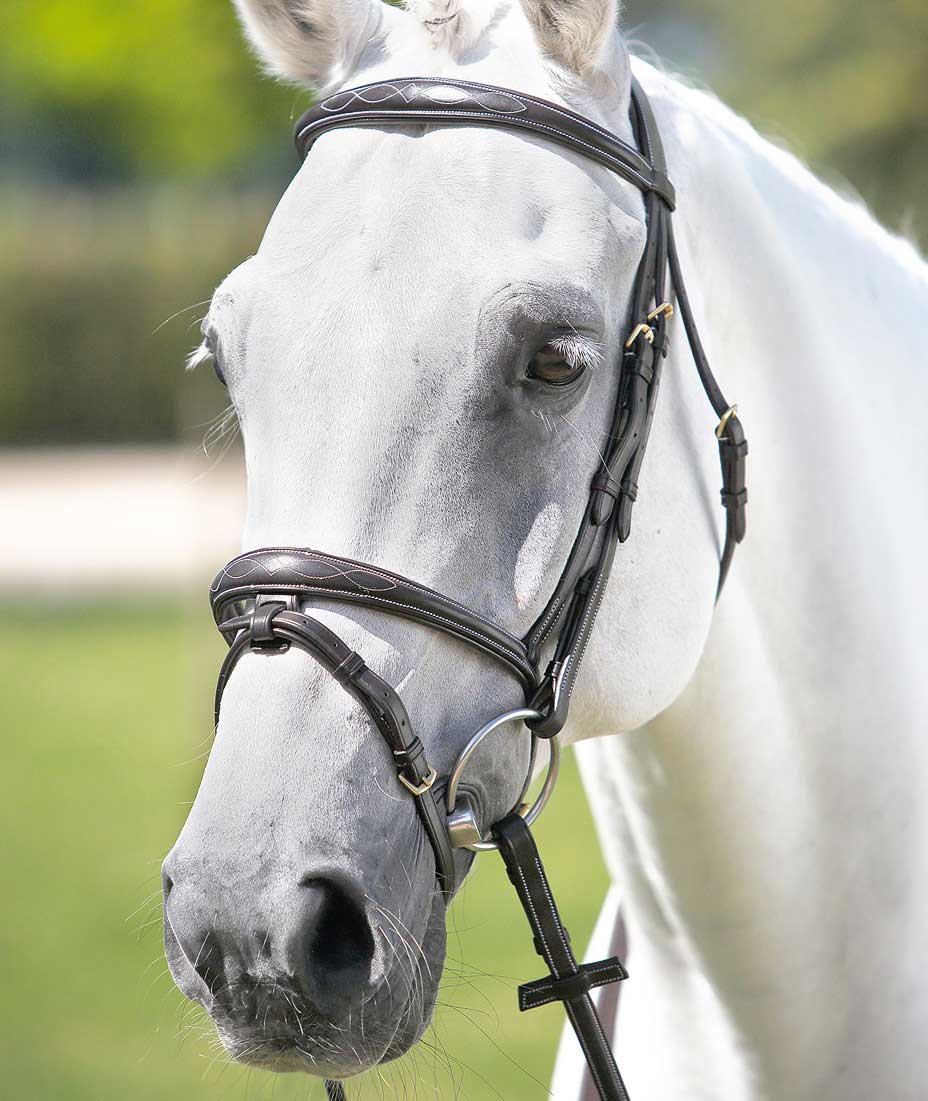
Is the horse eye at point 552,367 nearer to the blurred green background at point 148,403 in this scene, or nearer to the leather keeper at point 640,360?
the leather keeper at point 640,360

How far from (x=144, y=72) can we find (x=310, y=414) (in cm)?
2583

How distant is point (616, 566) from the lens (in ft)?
6.40

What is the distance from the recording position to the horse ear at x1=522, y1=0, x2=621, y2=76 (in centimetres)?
188

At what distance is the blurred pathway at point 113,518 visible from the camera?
14812 millimetres

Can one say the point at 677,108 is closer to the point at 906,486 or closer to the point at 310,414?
the point at 906,486

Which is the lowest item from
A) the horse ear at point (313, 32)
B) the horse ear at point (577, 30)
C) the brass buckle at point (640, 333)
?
the brass buckle at point (640, 333)

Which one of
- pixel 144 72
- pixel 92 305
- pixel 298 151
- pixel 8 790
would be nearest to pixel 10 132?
pixel 144 72

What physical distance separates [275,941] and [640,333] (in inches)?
40.6

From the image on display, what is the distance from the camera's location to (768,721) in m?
2.16

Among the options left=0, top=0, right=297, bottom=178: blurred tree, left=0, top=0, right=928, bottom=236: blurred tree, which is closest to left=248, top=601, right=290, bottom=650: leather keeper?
left=0, top=0, right=928, bottom=236: blurred tree

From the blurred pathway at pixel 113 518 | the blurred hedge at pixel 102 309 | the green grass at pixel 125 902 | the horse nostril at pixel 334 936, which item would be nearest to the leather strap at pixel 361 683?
the horse nostril at pixel 334 936

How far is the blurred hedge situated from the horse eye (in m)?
17.5

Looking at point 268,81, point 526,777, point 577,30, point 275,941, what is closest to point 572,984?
point 526,777

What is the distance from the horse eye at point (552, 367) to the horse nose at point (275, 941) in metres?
0.75
